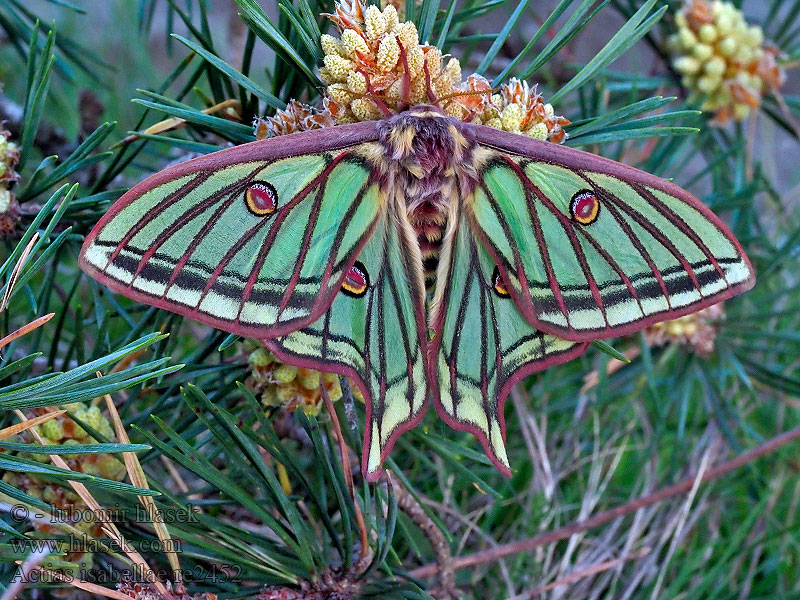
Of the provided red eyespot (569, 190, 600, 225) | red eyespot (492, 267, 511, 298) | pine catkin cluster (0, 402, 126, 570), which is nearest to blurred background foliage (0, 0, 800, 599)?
pine catkin cluster (0, 402, 126, 570)

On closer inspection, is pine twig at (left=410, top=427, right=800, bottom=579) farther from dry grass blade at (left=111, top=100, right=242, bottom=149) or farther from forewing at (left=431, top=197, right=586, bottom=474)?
dry grass blade at (left=111, top=100, right=242, bottom=149)

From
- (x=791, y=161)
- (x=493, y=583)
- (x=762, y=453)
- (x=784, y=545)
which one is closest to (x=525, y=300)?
(x=493, y=583)

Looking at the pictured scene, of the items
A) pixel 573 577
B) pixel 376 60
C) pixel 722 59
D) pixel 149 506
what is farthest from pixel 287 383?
pixel 722 59

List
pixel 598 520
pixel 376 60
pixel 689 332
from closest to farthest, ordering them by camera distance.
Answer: pixel 376 60 → pixel 598 520 → pixel 689 332

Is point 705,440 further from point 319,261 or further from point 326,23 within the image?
point 326,23

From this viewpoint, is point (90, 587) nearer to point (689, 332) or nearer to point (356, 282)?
point (356, 282)
